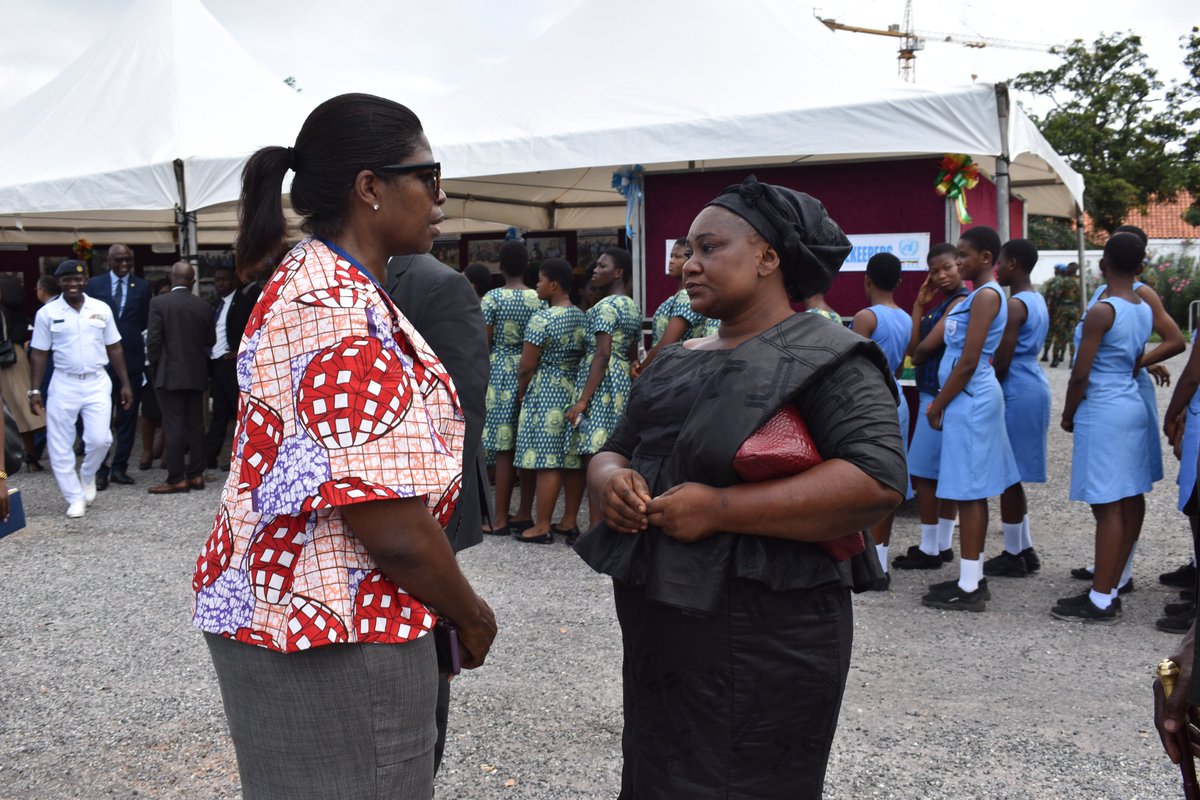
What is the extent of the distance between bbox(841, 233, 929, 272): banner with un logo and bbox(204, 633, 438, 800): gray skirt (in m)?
6.21

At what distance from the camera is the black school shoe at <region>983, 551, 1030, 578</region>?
225 inches

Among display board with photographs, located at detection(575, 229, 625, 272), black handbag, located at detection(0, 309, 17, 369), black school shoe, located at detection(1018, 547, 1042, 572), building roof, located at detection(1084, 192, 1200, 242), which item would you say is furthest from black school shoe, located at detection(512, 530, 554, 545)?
building roof, located at detection(1084, 192, 1200, 242)

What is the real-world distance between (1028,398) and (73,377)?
6951mm

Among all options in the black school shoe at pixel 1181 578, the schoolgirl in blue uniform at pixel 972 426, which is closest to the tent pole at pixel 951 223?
the schoolgirl in blue uniform at pixel 972 426

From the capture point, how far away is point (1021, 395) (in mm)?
5758

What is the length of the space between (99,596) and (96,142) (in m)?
5.71

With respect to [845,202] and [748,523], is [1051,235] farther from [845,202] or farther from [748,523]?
[748,523]

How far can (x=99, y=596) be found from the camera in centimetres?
553

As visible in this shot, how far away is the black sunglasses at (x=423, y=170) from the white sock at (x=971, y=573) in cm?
406

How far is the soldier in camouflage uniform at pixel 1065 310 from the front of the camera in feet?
56.5

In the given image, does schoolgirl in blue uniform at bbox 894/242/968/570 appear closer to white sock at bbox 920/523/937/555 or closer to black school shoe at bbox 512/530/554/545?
white sock at bbox 920/523/937/555

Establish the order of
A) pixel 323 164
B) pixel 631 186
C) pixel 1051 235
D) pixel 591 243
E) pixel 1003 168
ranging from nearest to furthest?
pixel 323 164 < pixel 1003 168 < pixel 631 186 < pixel 591 243 < pixel 1051 235

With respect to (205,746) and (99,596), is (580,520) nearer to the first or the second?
(99,596)

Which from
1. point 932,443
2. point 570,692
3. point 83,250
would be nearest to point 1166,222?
point 83,250
